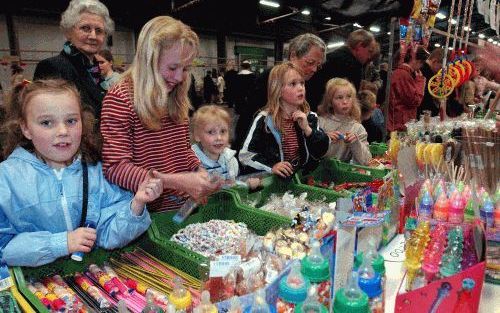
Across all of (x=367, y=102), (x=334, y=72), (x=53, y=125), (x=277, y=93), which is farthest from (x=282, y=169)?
(x=367, y=102)

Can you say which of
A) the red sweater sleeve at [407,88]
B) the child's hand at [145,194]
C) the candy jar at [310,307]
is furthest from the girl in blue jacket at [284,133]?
the red sweater sleeve at [407,88]

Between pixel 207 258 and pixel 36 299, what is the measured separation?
541 millimetres

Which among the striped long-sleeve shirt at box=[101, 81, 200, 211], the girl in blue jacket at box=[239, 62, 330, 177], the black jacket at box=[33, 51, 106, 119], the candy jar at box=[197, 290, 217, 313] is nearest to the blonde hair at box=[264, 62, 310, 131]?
the girl in blue jacket at box=[239, 62, 330, 177]

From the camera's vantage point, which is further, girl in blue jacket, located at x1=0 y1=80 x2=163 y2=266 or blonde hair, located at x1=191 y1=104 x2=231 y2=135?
blonde hair, located at x1=191 y1=104 x2=231 y2=135

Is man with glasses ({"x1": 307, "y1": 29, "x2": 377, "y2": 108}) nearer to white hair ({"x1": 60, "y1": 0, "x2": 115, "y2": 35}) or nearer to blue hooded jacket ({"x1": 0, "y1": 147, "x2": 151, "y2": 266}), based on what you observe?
white hair ({"x1": 60, "y1": 0, "x2": 115, "y2": 35})

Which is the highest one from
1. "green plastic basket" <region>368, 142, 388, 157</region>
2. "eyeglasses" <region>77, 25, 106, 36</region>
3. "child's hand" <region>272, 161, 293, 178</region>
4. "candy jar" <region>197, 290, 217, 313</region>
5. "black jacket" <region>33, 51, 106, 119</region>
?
"eyeglasses" <region>77, 25, 106, 36</region>

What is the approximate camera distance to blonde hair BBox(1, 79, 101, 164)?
4.85 ft

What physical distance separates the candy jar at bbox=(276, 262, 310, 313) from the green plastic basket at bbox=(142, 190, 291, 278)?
1.86 feet

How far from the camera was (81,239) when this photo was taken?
1371 mm

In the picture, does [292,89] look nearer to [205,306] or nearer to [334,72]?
[334,72]

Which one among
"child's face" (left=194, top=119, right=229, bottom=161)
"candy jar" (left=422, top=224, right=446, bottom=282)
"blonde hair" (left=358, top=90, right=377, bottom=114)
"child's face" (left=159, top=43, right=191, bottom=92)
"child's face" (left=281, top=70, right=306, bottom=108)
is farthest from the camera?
"blonde hair" (left=358, top=90, right=377, bottom=114)

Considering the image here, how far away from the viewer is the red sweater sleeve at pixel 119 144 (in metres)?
1.60

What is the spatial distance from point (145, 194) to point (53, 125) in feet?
1.42

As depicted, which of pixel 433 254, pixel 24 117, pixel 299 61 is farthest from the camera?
pixel 299 61
